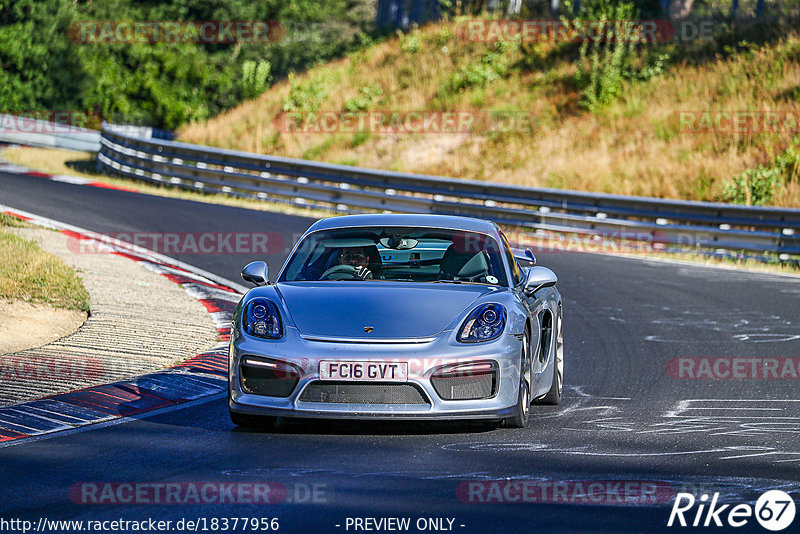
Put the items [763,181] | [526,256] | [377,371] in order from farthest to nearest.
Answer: [763,181] → [526,256] → [377,371]

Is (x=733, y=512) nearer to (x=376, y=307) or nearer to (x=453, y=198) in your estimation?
(x=376, y=307)

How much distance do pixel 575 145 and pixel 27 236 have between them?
15.6m

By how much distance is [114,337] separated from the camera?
1028cm

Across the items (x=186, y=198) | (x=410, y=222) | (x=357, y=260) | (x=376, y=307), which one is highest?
(x=410, y=222)

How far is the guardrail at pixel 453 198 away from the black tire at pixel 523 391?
12.3 m

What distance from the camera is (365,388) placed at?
21.8 feet

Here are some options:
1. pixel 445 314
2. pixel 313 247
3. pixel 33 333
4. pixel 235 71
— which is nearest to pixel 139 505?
pixel 445 314

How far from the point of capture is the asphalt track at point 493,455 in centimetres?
514

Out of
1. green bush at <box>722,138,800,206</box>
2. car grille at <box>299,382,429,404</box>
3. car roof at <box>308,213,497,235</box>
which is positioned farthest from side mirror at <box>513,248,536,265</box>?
green bush at <box>722,138,800,206</box>

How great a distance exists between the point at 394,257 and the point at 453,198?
589 inches

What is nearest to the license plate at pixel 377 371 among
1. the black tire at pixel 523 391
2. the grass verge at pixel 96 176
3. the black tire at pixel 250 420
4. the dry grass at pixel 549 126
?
the black tire at pixel 250 420

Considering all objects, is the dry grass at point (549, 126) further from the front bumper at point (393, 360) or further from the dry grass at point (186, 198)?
the front bumper at point (393, 360)

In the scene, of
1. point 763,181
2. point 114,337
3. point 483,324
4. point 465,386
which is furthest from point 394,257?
point 763,181

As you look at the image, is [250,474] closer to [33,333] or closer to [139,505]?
[139,505]
